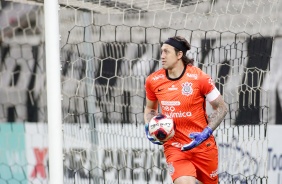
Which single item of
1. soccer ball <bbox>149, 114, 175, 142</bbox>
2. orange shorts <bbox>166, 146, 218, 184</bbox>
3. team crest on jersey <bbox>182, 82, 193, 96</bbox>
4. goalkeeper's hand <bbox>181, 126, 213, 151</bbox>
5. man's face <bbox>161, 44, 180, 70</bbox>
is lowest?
orange shorts <bbox>166, 146, 218, 184</bbox>

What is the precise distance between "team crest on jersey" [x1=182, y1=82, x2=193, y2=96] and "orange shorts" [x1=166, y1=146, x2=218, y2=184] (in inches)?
18.0

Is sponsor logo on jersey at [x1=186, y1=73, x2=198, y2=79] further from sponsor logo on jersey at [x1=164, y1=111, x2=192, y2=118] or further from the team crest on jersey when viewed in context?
sponsor logo on jersey at [x1=164, y1=111, x2=192, y2=118]

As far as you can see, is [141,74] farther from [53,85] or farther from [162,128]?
[53,85]

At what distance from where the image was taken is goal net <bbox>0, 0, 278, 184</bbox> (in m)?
6.23

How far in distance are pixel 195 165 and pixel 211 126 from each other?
38 centimetres

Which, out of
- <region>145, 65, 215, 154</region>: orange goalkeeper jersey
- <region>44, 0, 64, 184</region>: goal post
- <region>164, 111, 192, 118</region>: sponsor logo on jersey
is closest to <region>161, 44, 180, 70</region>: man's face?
<region>145, 65, 215, 154</region>: orange goalkeeper jersey

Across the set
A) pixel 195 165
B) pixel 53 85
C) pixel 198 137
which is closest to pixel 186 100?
pixel 198 137

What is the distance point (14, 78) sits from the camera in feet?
25.4

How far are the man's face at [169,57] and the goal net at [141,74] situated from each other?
1.08 metres

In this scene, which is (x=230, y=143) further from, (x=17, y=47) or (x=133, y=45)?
(x=17, y=47)

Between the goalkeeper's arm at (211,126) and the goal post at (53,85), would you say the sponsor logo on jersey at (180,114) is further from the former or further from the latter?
the goal post at (53,85)

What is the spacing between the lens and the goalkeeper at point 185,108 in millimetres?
5020

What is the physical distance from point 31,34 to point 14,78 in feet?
1.97

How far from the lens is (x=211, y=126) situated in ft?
16.3
